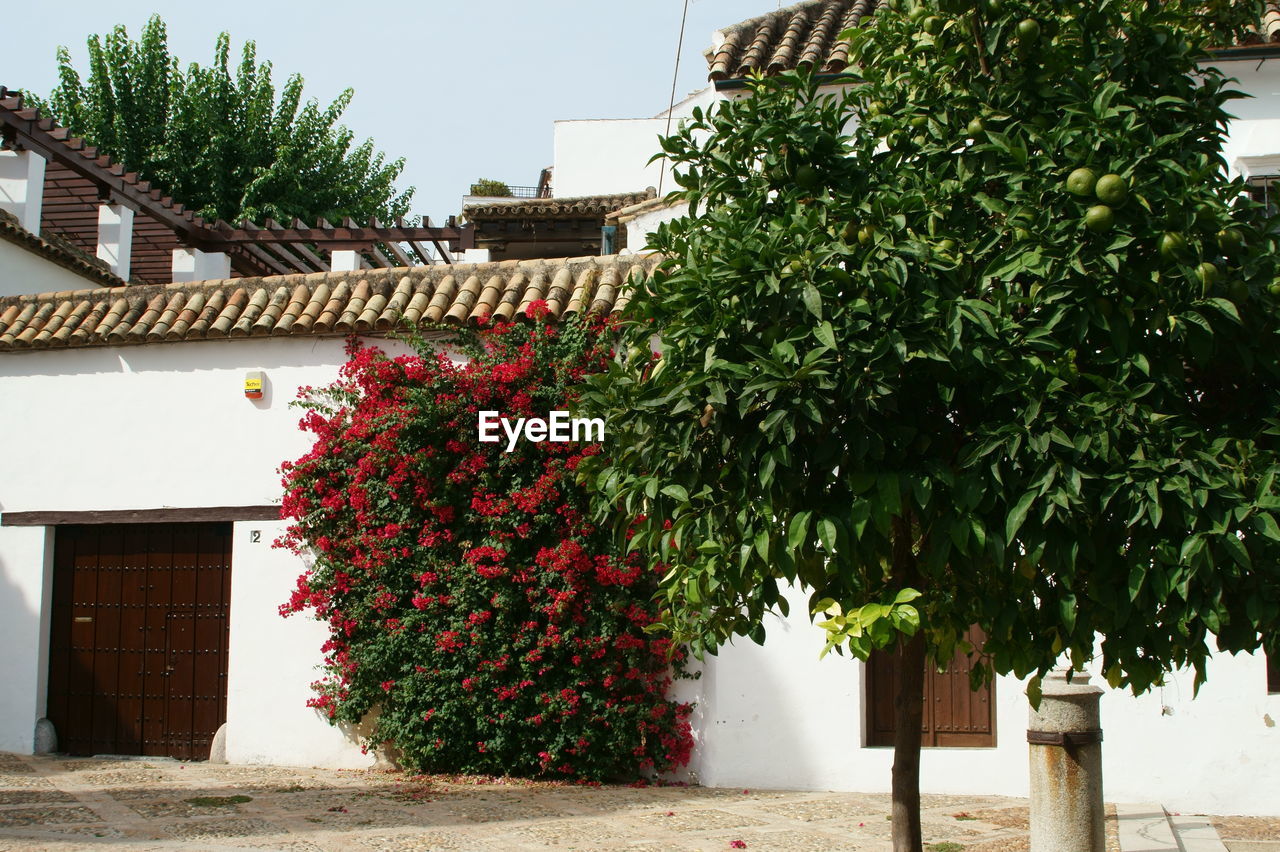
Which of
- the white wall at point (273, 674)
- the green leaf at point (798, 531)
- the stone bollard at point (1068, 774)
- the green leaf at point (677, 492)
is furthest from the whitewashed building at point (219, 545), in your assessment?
the green leaf at point (798, 531)

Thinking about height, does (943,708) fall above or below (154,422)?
below

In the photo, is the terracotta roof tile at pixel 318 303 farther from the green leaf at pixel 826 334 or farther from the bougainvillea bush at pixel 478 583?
the green leaf at pixel 826 334

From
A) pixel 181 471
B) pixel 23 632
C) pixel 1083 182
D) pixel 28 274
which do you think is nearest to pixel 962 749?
pixel 1083 182

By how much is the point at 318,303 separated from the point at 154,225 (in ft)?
32.7

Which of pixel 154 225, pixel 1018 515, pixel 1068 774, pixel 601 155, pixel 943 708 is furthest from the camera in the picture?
pixel 601 155

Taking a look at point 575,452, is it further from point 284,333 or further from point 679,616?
point 679,616

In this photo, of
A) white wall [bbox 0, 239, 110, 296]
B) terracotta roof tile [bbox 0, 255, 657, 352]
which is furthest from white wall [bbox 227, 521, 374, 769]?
white wall [bbox 0, 239, 110, 296]

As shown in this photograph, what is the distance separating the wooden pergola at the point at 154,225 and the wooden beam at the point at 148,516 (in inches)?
206

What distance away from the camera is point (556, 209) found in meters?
17.3

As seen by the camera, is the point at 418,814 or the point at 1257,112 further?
the point at 1257,112

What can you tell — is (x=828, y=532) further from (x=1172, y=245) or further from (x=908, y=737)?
(x=908, y=737)

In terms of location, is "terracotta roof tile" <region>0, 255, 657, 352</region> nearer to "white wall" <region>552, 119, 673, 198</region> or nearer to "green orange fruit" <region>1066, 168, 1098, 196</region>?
"green orange fruit" <region>1066, 168, 1098, 196</region>

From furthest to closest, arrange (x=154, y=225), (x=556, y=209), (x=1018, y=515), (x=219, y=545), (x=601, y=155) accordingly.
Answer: (x=601, y=155) < (x=154, y=225) < (x=556, y=209) < (x=219, y=545) < (x=1018, y=515)

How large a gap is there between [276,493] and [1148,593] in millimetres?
7406
